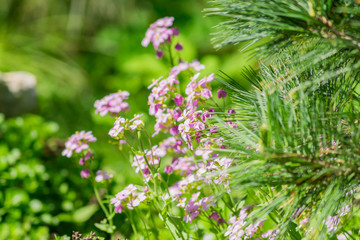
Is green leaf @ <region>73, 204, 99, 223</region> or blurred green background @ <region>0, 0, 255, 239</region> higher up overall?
blurred green background @ <region>0, 0, 255, 239</region>

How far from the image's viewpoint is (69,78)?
441 cm

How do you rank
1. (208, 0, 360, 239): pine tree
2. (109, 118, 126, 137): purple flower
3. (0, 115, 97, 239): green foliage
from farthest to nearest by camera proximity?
(0, 115, 97, 239): green foliage
(109, 118, 126, 137): purple flower
(208, 0, 360, 239): pine tree

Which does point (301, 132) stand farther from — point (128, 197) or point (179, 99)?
point (128, 197)

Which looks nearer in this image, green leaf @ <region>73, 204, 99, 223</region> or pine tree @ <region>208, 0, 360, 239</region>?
pine tree @ <region>208, 0, 360, 239</region>

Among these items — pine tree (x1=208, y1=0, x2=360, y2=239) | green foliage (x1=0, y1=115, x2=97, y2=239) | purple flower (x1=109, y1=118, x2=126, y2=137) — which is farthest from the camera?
green foliage (x1=0, y1=115, x2=97, y2=239)

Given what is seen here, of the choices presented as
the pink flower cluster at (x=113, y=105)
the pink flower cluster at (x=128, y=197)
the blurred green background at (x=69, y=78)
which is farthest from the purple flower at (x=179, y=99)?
the blurred green background at (x=69, y=78)

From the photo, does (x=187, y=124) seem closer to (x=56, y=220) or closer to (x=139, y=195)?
(x=139, y=195)

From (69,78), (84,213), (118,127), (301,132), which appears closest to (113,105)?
(118,127)

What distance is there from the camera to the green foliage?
1.91m

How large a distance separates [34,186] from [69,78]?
2560 mm

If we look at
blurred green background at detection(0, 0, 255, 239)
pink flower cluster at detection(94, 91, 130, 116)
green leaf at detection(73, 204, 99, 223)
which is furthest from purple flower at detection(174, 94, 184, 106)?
green leaf at detection(73, 204, 99, 223)

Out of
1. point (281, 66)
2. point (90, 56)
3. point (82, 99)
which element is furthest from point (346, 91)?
A: point (90, 56)

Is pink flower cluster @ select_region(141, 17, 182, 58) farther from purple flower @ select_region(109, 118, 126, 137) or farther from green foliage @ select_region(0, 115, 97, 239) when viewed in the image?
green foliage @ select_region(0, 115, 97, 239)

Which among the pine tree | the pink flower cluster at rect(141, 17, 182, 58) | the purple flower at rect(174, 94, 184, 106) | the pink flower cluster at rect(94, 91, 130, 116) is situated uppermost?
the pink flower cluster at rect(141, 17, 182, 58)
